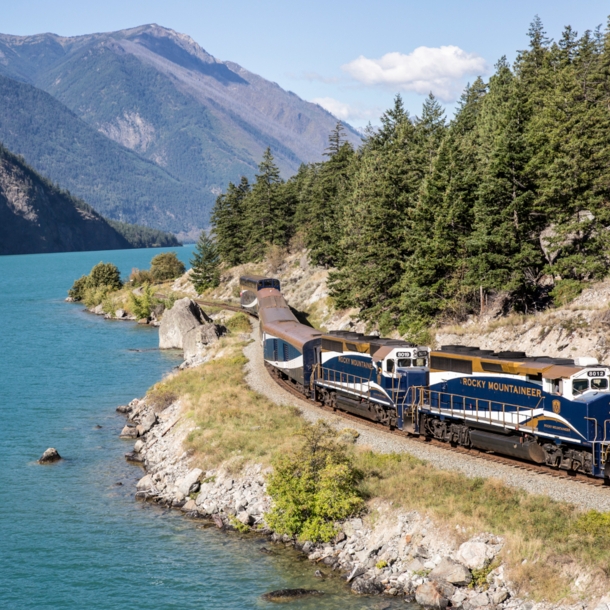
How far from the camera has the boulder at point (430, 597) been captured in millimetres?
23516

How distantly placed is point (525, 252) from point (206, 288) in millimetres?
87660

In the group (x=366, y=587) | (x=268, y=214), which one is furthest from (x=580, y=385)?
(x=268, y=214)

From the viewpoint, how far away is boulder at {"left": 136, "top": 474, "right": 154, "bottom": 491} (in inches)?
1491

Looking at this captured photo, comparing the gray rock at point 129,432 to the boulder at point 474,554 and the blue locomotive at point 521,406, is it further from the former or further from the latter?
the boulder at point 474,554

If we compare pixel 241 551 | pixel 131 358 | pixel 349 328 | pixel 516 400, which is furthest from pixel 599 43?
pixel 241 551

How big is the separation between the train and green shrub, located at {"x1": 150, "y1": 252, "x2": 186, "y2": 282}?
376 feet

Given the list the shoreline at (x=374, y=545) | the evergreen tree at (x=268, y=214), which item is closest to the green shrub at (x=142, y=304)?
the evergreen tree at (x=268, y=214)

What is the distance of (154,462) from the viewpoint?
42625 mm

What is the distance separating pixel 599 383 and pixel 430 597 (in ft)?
36.5

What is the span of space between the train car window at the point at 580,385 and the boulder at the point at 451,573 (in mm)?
8799

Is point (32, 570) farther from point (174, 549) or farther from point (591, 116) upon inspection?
point (591, 116)

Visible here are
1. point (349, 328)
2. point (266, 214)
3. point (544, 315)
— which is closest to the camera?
point (544, 315)

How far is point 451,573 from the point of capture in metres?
24.1

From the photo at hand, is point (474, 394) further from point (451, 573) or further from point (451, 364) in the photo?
point (451, 573)
